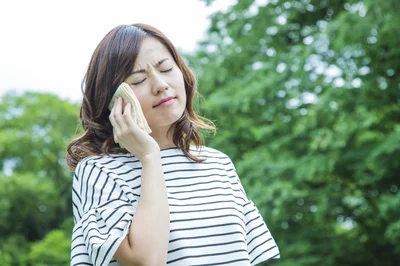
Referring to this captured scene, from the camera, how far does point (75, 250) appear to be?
146 centimetres

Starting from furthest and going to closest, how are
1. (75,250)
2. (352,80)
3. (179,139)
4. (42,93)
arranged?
(42,93), (352,80), (179,139), (75,250)

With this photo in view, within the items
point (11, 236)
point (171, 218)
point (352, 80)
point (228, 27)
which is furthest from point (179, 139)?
point (11, 236)

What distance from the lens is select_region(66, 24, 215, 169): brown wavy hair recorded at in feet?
5.14

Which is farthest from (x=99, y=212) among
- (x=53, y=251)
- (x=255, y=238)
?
(x=53, y=251)

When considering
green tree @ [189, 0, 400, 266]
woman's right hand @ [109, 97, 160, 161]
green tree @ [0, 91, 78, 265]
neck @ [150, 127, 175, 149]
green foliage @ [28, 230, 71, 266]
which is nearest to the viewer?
woman's right hand @ [109, 97, 160, 161]

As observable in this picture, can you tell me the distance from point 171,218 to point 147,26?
53 centimetres

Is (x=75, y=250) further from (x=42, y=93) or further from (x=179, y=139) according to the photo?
(x=42, y=93)

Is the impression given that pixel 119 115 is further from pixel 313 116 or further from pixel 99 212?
pixel 313 116

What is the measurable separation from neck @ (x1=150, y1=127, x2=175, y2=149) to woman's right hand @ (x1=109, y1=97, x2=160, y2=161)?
0.14m

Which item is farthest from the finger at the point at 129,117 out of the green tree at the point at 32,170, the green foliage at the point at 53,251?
the green tree at the point at 32,170

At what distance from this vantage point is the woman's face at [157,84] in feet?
5.11

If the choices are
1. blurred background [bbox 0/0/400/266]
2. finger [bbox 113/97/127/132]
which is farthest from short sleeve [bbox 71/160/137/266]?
blurred background [bbox 0/0/400/266]

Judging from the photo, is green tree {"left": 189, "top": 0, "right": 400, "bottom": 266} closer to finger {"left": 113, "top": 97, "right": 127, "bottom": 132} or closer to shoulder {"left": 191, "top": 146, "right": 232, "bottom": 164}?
shoulder {"left": 191, "top": 146, "right": 232, "bottom": 164}

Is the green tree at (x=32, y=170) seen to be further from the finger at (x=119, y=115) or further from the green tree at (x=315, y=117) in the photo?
the finger at (x=119, y=115)
